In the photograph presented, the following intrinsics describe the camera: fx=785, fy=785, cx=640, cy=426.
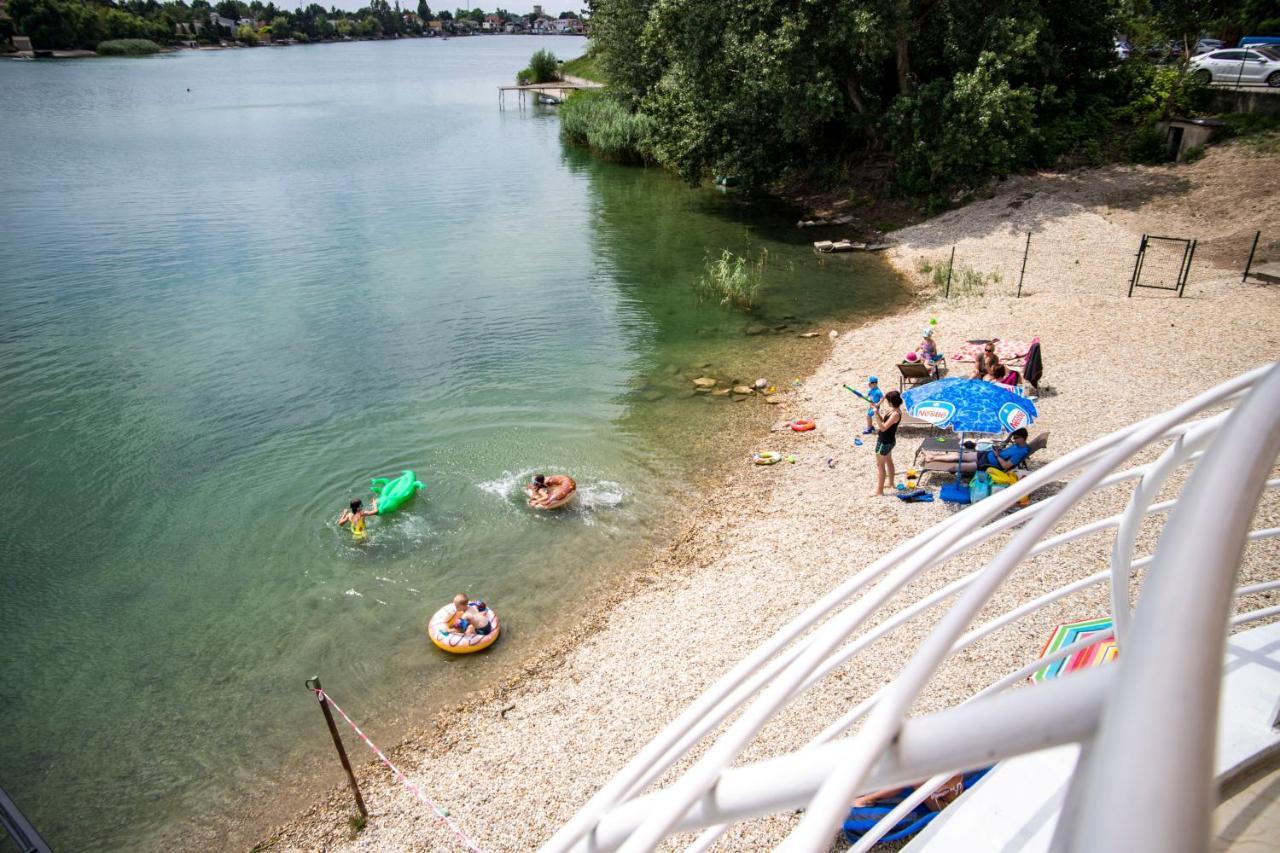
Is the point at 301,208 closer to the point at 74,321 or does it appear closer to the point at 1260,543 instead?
the point at 74,321

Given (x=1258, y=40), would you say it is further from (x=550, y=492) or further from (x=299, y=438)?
(x=299, y=438)

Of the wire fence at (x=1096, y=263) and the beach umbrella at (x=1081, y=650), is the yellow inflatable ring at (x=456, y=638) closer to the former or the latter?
the beach umbrella at (x=1081, y=650)

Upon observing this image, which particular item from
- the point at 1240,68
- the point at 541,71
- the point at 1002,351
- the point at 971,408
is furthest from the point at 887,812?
the point at 541,71

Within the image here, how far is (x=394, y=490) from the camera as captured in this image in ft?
53.5

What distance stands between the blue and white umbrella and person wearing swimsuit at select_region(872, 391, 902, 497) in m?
0.69

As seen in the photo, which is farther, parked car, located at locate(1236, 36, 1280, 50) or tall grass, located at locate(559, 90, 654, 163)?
tall grass, located at locate(559, 90, 654, 163)

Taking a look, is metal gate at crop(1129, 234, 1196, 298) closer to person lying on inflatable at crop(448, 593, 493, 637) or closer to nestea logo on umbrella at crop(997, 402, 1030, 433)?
nestea logo on umbrella at crop(997, 402, 1030, 433)

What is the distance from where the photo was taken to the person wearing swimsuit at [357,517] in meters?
15.5

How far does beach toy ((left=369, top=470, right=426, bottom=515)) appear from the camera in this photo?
16047 mm

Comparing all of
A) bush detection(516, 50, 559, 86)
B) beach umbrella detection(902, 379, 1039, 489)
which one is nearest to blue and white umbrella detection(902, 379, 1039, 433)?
beach umbrella detection(902, 379, 1039, 489)

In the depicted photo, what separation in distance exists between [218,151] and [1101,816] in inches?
2655

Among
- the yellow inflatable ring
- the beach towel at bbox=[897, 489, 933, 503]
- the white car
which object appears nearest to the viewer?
the yellow inflatable ring

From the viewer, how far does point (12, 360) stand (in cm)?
2333

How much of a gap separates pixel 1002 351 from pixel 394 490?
14.6 m
